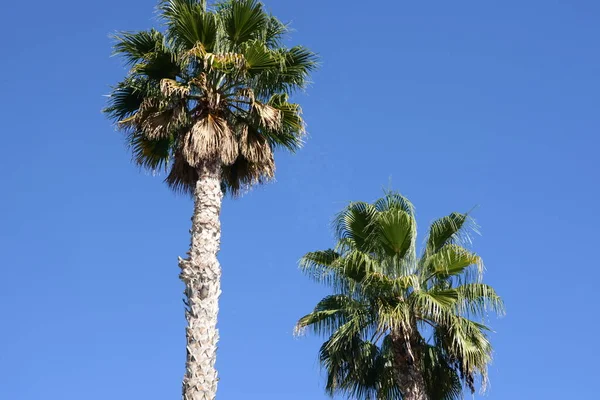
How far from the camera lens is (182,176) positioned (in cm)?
1592

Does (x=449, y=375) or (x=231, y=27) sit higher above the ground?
(x=231, y=27)

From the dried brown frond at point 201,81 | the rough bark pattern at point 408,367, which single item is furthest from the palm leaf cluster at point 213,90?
the rough bark pattern at point 408,367

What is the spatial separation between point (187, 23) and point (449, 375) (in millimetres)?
8160

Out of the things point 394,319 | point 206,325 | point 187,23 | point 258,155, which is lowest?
point 206,325

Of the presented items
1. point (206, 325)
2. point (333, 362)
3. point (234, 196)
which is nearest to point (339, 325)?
point (333, 362)

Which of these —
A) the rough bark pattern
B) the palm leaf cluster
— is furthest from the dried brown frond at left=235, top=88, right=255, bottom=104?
the rough bark pattern

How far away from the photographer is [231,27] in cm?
1589

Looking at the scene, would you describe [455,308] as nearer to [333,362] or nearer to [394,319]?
[394,319]

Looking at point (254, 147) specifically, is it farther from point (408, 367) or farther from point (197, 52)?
point (408, 367)

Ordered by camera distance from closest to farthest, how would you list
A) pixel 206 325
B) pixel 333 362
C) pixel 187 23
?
pixel 206 325
pixel 187 23
pixel 333 362

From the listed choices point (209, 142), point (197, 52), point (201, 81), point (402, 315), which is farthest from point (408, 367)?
point (197, 52)

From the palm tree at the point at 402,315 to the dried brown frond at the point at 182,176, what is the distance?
312cm

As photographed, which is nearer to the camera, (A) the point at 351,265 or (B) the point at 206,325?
(B) the point at 206,325

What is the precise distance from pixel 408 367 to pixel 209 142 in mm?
5544
